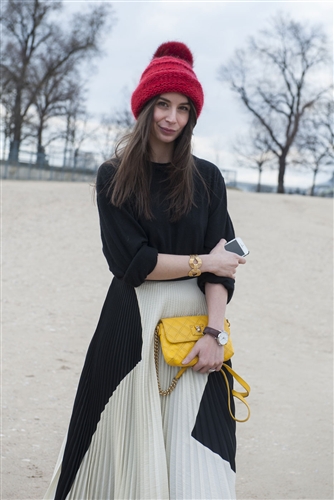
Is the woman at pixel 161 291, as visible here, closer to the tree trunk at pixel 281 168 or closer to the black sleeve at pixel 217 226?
the black sleeve at pixel 217 226

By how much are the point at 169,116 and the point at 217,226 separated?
1.38 feet

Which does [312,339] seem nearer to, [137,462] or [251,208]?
[137,462]

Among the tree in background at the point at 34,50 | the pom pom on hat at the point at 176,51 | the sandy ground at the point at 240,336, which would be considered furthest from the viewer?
the tree in background at the point at 34,50

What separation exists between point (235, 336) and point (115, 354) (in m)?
5.85

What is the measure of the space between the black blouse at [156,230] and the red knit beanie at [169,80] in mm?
239

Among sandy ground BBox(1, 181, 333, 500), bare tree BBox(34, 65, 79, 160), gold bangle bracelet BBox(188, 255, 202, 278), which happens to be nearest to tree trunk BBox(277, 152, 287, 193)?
bare tree BBox(34, 65, 79, 160)

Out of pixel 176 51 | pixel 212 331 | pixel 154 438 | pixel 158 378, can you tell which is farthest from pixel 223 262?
pixel 176 51

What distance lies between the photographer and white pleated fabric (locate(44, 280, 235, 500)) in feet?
7.45

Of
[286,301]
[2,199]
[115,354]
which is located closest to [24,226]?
[2,199]

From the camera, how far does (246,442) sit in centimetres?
495

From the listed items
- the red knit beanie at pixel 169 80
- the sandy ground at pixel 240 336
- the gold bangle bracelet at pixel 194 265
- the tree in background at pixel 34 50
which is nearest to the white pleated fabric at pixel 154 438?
the gold bangle bracelet at pixel 194 265

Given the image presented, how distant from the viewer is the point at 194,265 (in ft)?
7.84

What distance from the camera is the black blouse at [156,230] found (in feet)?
7.78

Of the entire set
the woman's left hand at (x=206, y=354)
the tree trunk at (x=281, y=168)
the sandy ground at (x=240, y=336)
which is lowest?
the sandy ground at (x=240, y=336)
